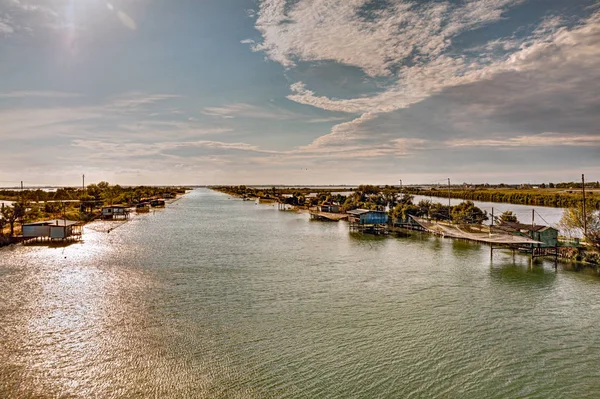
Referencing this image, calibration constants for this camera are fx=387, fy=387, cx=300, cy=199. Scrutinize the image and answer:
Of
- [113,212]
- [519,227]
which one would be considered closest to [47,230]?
[113,212]

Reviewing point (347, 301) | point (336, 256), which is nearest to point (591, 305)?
point (347, 301)

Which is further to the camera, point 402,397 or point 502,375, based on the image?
point 502,375

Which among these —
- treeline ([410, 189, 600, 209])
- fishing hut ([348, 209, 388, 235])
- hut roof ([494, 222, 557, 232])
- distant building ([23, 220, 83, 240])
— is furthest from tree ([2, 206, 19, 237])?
treeline ([410, 189, 600, 209])

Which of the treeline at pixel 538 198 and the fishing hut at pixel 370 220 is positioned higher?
the treeline at pixel 538 198

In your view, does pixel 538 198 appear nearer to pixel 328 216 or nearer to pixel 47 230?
pixel 328 216

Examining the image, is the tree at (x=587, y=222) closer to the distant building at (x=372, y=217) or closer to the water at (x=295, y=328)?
the water at (x=295, y=328)

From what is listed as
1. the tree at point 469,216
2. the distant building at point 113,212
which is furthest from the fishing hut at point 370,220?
the distant building at point 113,212

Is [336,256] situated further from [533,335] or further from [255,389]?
[255,389]

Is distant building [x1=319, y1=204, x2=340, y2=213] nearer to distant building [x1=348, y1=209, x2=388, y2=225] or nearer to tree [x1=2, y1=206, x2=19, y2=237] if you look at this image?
distant building [x1=348, y1=209, x2=388, y2=225]

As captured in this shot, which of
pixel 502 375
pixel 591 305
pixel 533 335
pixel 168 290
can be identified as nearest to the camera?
pixel 502 375
